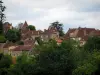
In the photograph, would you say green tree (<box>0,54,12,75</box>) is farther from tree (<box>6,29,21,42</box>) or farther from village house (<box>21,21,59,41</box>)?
village house (<box>21,21,59,41</box>)

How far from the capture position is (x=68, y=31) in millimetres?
99750

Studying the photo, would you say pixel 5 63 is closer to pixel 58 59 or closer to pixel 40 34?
pixel 58 59

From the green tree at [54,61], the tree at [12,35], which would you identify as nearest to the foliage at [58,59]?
the green tree at [54,61]

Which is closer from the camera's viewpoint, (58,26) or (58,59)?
(58,59)

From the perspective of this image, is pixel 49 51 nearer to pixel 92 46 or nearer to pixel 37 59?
pixel 37 59

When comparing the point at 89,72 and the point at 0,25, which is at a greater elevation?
the point at 0,25

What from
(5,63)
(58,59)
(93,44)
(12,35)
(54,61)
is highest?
(12,35)

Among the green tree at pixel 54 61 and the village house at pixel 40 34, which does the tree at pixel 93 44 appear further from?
the village house at pixel 40 34

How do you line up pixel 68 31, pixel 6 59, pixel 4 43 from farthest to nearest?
pixel 68 31 → pixel 4 43 → pixel 6 59

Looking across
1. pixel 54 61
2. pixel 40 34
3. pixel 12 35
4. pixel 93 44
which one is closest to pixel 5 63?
pixel 93 44

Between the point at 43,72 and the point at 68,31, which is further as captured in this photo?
the point at 68,31

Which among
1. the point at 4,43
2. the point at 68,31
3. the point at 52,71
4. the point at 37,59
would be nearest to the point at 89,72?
the point at 52,71

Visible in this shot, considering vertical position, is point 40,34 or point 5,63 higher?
point 40,34

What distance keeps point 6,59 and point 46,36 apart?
53.9 meters
